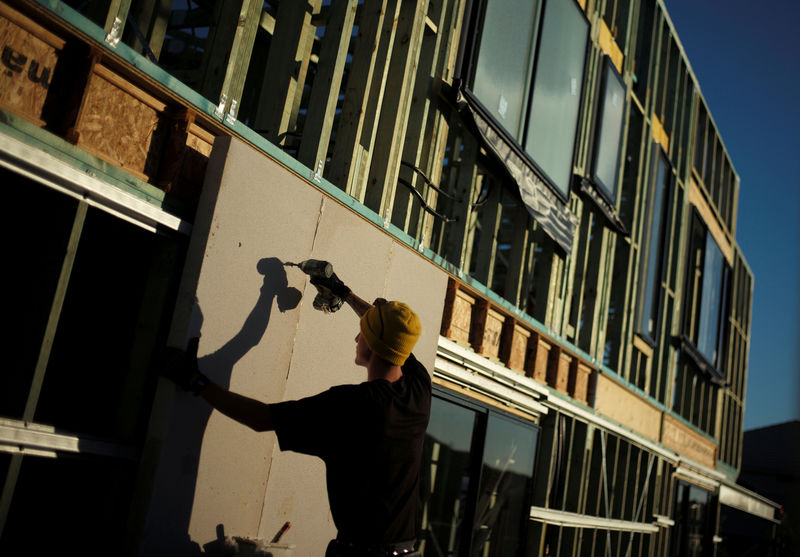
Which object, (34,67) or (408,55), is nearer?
(34,67)

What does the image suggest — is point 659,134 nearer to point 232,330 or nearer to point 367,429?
point 232,330

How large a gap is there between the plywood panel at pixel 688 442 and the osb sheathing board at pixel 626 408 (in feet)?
2.38

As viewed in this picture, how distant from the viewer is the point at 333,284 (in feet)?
13.8

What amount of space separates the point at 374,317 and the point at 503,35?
15.7 feet

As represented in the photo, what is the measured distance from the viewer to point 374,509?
318cm

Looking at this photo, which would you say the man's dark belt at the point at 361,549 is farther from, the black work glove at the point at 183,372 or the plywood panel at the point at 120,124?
the plywood panel at the point at 120,124

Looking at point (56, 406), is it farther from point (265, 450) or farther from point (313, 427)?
point (313, 427)

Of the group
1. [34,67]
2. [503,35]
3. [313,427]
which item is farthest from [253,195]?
[503,35]

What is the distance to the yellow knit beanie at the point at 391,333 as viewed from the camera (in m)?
3.35

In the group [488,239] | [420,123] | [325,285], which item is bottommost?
[325,285]

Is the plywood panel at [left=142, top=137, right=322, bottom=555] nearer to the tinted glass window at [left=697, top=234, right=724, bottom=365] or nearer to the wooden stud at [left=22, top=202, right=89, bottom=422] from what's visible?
the wooden stud at [left=22, top=202, right=89, bottom=422]

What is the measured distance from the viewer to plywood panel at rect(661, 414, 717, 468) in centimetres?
1327

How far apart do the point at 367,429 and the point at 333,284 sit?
4.18ft

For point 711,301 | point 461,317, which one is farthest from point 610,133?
point 711,301
